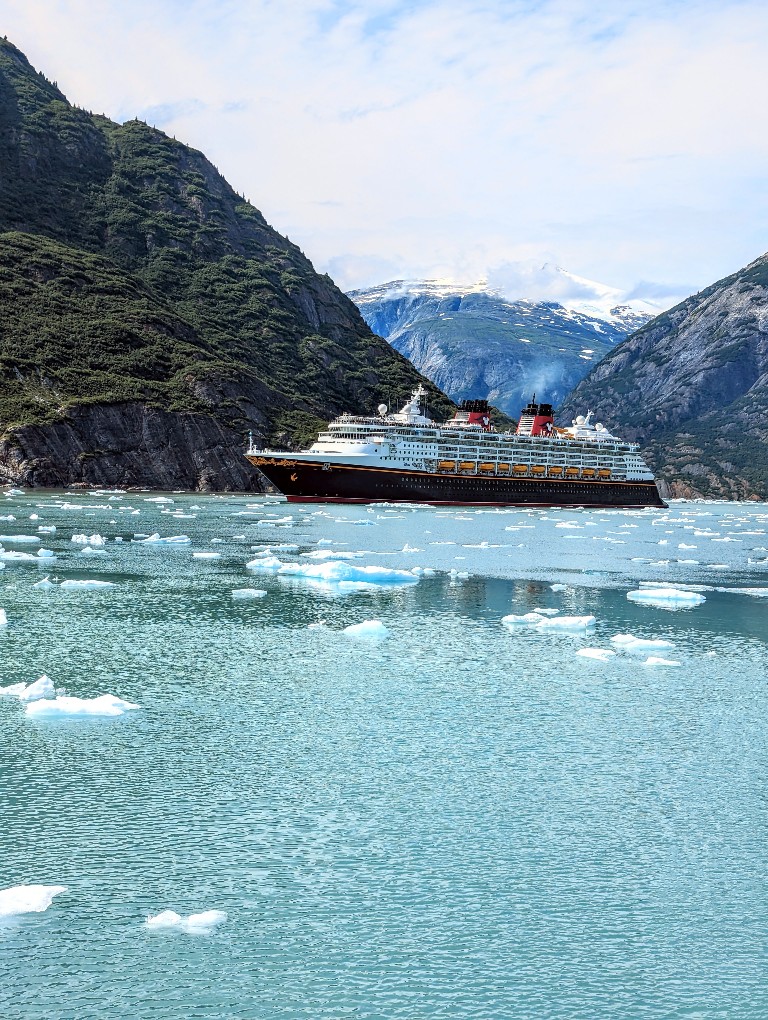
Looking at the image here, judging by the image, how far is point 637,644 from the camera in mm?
25438

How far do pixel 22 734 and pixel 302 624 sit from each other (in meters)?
12.1

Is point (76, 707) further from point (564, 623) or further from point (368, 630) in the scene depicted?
point (564, 623)

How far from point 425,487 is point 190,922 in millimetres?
101910

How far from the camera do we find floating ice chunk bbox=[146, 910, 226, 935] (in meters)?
9.94

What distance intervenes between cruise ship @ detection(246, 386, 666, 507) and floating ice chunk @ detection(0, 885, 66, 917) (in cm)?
9076

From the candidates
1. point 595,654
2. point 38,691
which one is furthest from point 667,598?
point 38,691

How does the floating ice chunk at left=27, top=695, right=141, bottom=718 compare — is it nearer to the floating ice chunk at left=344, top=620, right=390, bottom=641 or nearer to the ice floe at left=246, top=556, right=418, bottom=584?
the floating ice chunk at left=344, top=620, right=390, bottom=641

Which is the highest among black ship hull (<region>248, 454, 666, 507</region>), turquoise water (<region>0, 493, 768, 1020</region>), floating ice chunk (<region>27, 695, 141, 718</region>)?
Answer: black ship hull (<region>248, 454, 666, 507</region>)

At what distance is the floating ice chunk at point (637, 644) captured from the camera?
25.3 metres

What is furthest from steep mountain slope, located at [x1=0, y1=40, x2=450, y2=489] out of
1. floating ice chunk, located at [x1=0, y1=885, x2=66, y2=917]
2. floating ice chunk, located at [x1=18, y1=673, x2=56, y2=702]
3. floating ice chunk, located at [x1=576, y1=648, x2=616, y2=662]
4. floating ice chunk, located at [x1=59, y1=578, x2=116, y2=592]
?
floating ice chunk, located at [x1=0, y1=885, x2=66, y2=917]

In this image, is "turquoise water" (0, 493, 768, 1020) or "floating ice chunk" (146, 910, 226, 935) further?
"floating ice chunk" (146, 910, 226, 935)

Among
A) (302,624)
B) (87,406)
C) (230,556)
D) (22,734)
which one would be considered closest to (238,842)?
(22,734)

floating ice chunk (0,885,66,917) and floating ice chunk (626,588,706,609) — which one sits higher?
floating ice chunk (626,588,706,609)

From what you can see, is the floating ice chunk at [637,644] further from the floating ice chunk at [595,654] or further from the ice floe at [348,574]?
the ice floe at [348,574]
